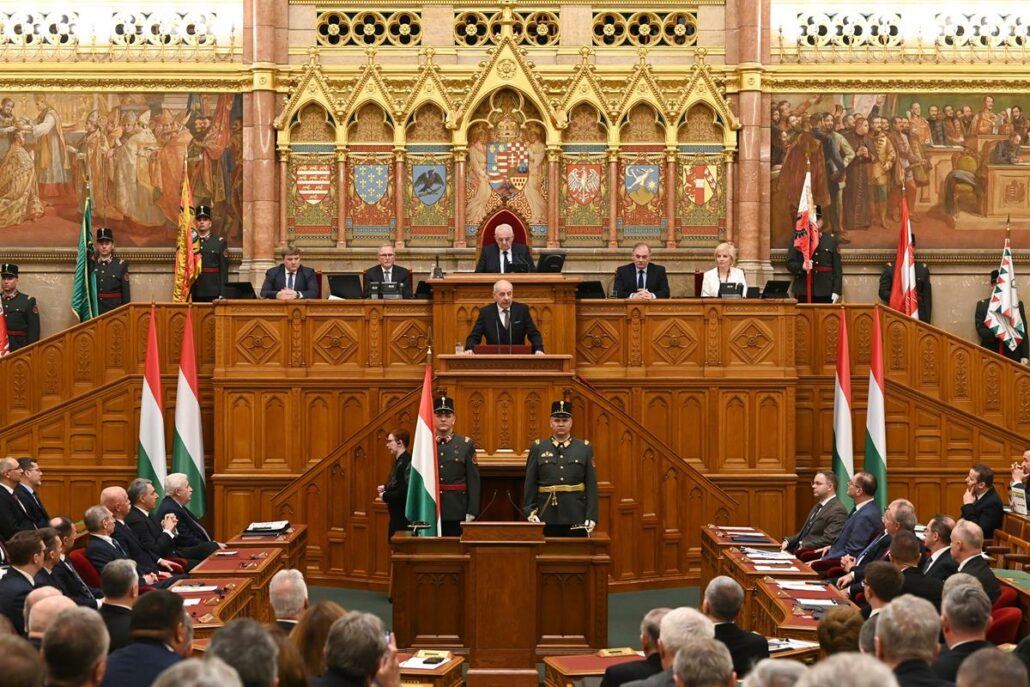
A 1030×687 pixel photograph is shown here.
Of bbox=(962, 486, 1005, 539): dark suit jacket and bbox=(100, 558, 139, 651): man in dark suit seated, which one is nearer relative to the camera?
bbox=(100, 558, 139, 651): man in dark suit seated

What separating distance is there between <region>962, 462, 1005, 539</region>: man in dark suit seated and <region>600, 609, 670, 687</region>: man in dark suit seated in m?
6.08

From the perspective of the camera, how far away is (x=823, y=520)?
12.1 m

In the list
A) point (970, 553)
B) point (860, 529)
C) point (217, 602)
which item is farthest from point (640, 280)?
point (217, 602)

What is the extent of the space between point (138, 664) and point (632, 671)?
230cm

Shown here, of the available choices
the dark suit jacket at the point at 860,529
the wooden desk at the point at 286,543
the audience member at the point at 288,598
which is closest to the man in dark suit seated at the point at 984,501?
the dark suit jacket at the point at 860,529

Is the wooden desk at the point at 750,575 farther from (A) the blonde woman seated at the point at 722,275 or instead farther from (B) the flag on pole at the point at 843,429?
(A) the blonde woman seated at the point at 722,275

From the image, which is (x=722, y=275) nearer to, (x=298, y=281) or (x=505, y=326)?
(x=505, y=326)

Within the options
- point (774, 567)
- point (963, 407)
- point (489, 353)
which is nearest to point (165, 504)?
point (489, 353)

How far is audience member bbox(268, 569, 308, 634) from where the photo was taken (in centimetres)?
699

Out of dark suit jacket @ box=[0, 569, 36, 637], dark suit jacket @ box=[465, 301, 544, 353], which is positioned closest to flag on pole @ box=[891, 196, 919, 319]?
dark suit jacket @ box=[465, 301, 544, 353]

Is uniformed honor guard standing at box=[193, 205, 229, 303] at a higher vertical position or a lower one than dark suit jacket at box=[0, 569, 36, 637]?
higher

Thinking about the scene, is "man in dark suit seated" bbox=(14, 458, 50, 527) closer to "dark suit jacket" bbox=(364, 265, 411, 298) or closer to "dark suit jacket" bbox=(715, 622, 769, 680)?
"dark suit jacket" bbox=(364, 265, 411, 298)

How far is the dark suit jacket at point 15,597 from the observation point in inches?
309

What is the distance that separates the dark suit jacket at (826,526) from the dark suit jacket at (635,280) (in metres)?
4.29
